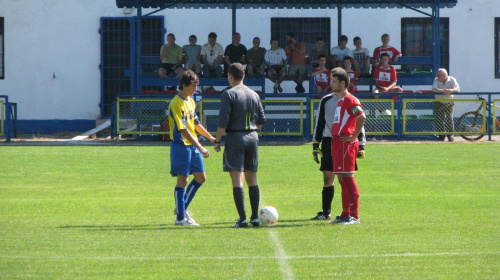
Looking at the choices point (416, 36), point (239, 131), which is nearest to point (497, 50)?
point (416, 36)

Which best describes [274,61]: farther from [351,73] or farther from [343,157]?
[343,157]

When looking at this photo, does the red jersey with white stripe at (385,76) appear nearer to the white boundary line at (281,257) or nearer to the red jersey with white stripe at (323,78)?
the red jersey with white stripe at (323,78)

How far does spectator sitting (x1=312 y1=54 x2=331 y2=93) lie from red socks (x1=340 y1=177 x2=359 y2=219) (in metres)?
15.0

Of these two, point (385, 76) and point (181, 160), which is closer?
point (181, 160)

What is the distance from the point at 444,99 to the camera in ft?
76.7

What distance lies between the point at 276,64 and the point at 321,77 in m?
1.45

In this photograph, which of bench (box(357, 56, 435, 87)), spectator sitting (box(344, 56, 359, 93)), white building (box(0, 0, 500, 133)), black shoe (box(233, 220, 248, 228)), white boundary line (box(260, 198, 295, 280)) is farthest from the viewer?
white building (box(0, 0, 500, 133))

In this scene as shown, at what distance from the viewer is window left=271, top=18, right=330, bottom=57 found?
28531 millimetres

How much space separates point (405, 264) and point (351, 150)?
8.20 feet

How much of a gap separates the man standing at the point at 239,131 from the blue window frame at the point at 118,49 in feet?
64.8

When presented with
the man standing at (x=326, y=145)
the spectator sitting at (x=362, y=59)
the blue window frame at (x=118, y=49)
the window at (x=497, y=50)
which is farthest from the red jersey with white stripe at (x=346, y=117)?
the window at (x=497, y=50)

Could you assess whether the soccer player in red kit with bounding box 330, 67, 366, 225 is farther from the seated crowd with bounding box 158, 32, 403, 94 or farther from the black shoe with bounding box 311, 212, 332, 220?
the seated crowd with bounding box 158, 32, 403, 94

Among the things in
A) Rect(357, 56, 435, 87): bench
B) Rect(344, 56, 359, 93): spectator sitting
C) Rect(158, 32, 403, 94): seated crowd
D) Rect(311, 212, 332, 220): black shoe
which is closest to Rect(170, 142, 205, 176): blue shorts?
Rect(311, 212, 332, 220): black shoe

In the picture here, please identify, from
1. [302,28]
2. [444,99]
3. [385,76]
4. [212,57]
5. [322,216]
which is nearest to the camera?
[322,216]
